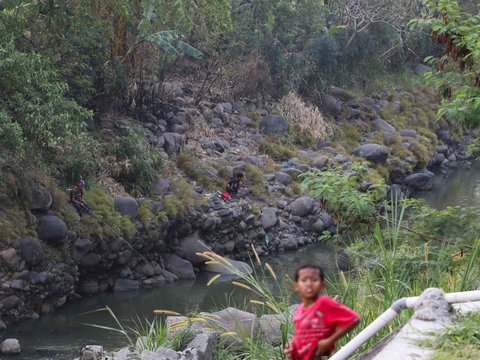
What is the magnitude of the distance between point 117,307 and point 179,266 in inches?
112

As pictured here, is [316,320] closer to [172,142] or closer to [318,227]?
[318,227]

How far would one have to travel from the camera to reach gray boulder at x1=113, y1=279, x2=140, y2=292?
59.6ft

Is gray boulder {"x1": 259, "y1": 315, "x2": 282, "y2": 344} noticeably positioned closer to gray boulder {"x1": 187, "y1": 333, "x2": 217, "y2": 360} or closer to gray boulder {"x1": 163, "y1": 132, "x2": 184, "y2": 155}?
gray boulder {"x1": 187, "y1": 333, "x2": 217, "y2": 360}

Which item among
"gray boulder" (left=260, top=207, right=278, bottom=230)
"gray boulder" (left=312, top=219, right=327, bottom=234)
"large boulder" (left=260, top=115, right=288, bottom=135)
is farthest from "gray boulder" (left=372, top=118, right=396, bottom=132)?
"gray boulder" (left=260, top=207, right=278, bottom=230)

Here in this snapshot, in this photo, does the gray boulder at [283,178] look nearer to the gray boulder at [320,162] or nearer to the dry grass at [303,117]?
the gray boulder at [320,162]

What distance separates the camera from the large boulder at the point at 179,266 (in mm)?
19297

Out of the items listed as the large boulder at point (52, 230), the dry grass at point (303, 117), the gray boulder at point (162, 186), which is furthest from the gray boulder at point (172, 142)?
the large boulder at point (52, 230)

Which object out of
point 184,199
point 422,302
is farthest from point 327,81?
point 422,302

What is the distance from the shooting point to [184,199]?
2078 cm

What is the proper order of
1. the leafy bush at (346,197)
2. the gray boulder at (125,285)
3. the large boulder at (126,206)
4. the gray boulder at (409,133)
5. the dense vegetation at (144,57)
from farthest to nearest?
the gray boulder at (409,133) → the large boulder at (126,206) → the gray boulder at (125,285) → the dense vegetation at (144,57) → the leafy bush at (346,197)

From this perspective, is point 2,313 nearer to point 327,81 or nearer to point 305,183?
point 305,183

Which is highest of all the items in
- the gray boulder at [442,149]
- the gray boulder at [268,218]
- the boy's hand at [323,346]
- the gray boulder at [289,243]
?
the boy's hand at [323,346]

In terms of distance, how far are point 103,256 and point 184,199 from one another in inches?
134

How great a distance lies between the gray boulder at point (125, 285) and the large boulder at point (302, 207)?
21.5ft
